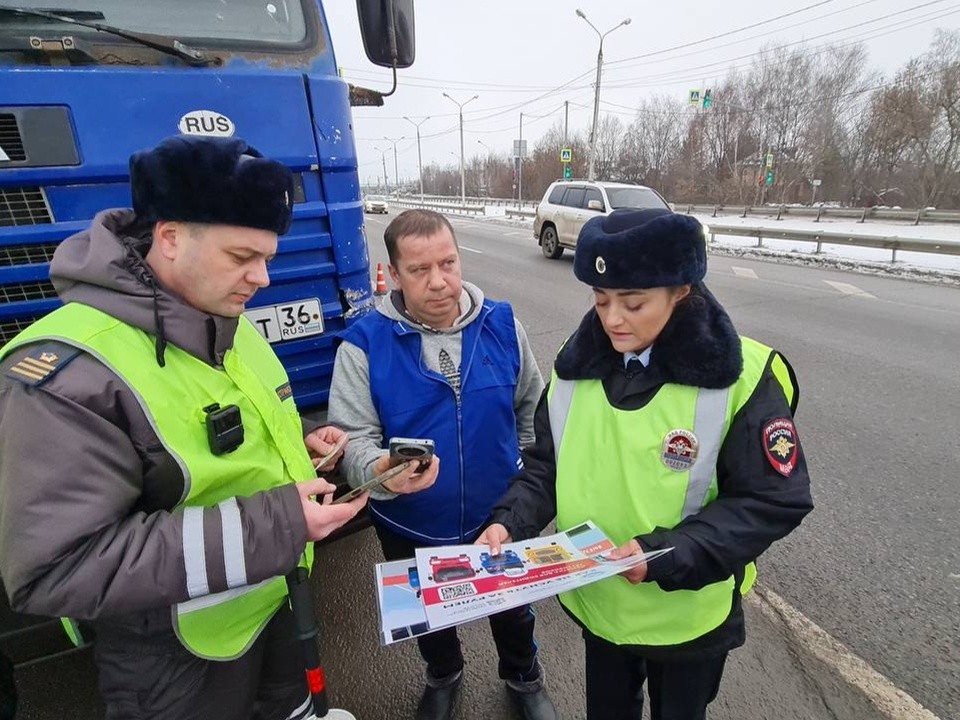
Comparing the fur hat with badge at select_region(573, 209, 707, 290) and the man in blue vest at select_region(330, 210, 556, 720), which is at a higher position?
the fur hat with badge at select_region(573, 209, 707, 290)

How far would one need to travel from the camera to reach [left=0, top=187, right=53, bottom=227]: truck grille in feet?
6.44

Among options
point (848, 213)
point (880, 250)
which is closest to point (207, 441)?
point (880, 250)

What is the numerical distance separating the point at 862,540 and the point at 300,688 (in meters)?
2.98

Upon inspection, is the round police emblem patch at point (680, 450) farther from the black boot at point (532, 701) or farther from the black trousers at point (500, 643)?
the black boot at point (532, 701)

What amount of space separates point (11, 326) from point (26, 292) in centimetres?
16

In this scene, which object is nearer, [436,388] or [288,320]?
[436,388]

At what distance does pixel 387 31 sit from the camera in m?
2.62

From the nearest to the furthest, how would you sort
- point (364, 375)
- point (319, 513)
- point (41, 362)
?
point (41, 362)
point (319, 513)
point (364, 375)

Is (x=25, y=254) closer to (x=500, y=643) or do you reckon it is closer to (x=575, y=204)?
(x=500, y=643)

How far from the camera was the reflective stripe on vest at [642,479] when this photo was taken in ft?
4.31

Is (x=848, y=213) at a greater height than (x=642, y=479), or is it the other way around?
(x=642, y=479)

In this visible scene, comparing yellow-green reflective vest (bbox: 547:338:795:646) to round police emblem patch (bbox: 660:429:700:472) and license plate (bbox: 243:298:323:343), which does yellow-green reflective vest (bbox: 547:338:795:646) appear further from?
license plate (bbox: 243:298:323:343)

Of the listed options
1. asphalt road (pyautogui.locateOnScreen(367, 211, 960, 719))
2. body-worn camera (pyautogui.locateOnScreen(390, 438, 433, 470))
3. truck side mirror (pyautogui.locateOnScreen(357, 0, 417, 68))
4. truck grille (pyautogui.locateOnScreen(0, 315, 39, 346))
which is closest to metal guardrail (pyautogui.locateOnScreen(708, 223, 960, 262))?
asphalt road (pyautogui.locateOnScreen(367, 211, 960, 719))

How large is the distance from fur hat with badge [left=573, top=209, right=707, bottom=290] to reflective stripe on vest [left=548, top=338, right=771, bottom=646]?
0.90 ft
